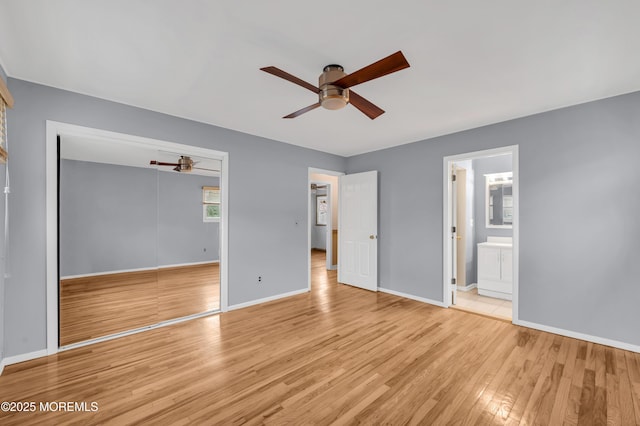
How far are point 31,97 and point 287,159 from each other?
2907mm

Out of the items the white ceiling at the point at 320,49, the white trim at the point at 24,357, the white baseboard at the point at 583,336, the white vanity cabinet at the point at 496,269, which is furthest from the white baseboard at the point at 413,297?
the white trim at the point at 24,357

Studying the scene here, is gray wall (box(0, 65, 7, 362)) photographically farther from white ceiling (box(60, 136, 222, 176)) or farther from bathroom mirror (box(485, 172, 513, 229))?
bathroom mirror (box(485, 172, 513, 229))

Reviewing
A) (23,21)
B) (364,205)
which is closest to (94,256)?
(23,21)

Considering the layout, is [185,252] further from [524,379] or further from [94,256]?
[524,379]

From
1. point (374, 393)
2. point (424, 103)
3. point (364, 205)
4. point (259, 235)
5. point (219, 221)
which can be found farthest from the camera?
point (364, 205)

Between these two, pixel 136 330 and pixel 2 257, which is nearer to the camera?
pixel 2 257

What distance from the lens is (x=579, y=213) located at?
2898 millimetres

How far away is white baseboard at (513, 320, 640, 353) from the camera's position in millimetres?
2635

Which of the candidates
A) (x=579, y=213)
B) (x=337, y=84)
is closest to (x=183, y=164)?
(x=337, y=84)

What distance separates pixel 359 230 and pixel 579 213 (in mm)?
2983

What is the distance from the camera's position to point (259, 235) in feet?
13.3

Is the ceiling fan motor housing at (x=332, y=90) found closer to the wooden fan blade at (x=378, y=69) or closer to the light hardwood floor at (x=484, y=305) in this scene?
the wooden fan blade at (x=378, y=69)

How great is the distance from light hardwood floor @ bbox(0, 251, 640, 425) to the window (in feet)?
4.72

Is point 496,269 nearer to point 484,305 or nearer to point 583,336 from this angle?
point 484,305
